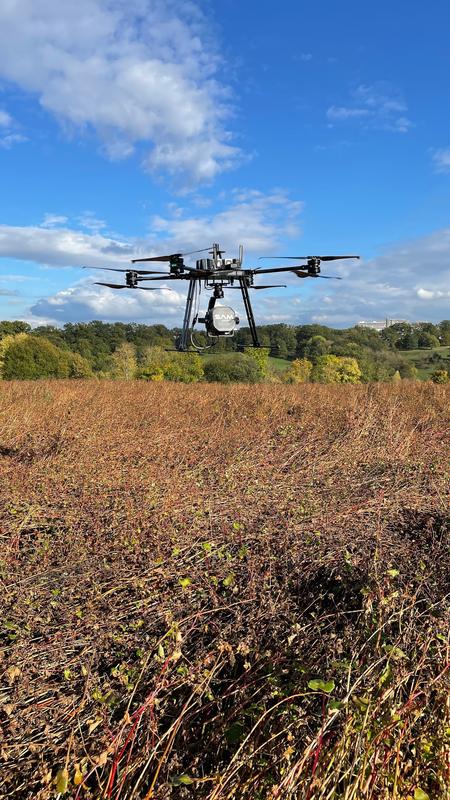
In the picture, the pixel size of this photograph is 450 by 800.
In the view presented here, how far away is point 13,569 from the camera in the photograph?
390 centimetres

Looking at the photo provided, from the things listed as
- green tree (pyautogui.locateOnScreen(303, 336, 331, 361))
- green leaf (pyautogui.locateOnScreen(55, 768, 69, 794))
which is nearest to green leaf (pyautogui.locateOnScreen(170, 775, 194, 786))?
green leaf (pyautogui.locateOnScreen(55, 768, 69, 794))

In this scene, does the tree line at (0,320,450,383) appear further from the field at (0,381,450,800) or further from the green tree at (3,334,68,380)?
the field at (0,381,450,800)

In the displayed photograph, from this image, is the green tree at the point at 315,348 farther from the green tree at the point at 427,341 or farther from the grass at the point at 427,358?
the green tree at the point at 427,341

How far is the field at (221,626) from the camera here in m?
2.05

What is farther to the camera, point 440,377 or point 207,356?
point 207,356

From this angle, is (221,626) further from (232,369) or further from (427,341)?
(427,341)

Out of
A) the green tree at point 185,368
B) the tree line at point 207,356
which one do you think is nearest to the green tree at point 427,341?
the tree line at point 207,356

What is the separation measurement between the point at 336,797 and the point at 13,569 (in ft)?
9.39

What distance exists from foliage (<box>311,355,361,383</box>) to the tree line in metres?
0.07

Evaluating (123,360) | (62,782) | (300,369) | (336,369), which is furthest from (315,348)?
(62,782)

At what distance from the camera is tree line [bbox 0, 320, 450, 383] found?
94.1 feet

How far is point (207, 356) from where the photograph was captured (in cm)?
3027

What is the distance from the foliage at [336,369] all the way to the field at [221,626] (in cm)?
2737

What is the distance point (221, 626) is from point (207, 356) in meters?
27.4
